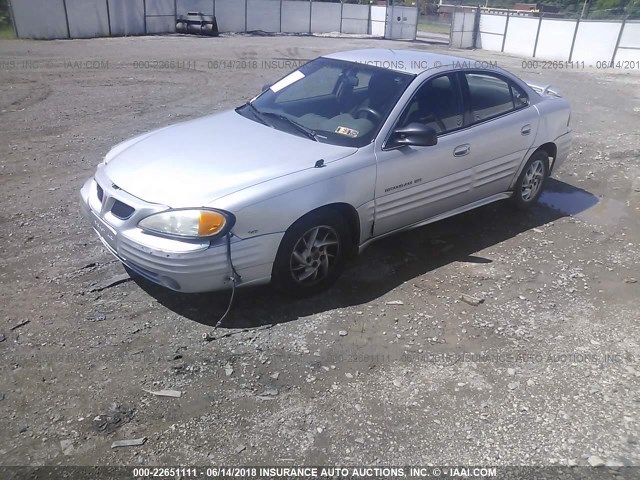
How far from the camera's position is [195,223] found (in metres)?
3.35

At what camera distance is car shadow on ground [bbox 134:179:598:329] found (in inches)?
151

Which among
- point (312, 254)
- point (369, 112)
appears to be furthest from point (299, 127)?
point (312, 254)

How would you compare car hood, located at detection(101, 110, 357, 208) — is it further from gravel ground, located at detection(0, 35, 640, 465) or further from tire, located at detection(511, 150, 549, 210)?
tire, located at detection(511, 150, 549, 210)

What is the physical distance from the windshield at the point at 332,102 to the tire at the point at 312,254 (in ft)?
2.21

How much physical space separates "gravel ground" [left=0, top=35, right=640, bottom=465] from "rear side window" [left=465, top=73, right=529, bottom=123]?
1159 mm

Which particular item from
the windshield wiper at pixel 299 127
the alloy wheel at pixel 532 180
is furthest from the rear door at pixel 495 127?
the windshield wiper at pixel 299 127

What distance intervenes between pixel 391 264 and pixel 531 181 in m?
2.15

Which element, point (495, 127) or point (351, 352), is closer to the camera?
point (351, 352)

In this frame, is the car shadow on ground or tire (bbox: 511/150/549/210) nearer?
the car shadow on ground

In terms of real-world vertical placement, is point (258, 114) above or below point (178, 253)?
above

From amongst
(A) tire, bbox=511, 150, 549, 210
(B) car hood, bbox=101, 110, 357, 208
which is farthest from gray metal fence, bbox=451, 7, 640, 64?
(B) car hood, bbox=101, 110, 357, 208

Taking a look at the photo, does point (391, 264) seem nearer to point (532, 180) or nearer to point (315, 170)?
point (315, 170)

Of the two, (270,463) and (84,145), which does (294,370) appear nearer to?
(270,463)

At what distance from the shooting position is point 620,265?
15.9ft
